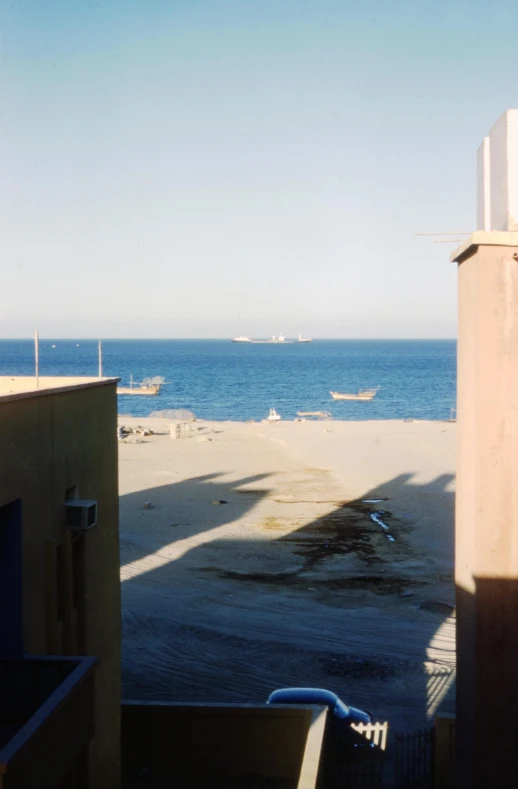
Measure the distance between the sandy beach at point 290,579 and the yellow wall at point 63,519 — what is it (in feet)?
12.4

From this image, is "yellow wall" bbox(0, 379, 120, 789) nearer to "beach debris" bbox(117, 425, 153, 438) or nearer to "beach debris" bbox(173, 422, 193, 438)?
"beach debris" bbox(173, 422, 193, 438)

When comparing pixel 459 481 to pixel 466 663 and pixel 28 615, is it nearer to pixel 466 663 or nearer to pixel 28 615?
pixel 466 663

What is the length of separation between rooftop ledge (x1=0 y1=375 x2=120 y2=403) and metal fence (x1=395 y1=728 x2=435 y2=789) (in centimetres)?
548

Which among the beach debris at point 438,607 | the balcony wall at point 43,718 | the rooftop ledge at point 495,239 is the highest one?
the rooftop ledge at point 495,239

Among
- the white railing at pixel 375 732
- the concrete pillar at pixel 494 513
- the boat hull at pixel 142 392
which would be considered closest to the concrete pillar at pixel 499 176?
the concrete pillar at pixel 494 513

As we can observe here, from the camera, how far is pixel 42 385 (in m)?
9.22

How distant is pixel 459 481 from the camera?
692 cm

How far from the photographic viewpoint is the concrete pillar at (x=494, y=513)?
6.16 m

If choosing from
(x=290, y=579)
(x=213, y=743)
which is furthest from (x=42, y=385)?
(x=290, y=579)

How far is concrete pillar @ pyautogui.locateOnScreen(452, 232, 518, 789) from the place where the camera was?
6.16 m

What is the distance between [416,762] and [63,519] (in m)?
5.39

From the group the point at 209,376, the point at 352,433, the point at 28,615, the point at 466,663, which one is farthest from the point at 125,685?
the point at 209,376

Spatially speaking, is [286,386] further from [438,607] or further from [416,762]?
[416,762]

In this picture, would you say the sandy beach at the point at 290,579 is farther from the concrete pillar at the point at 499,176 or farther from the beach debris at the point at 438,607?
the concrete pillar at the point at 499,176
